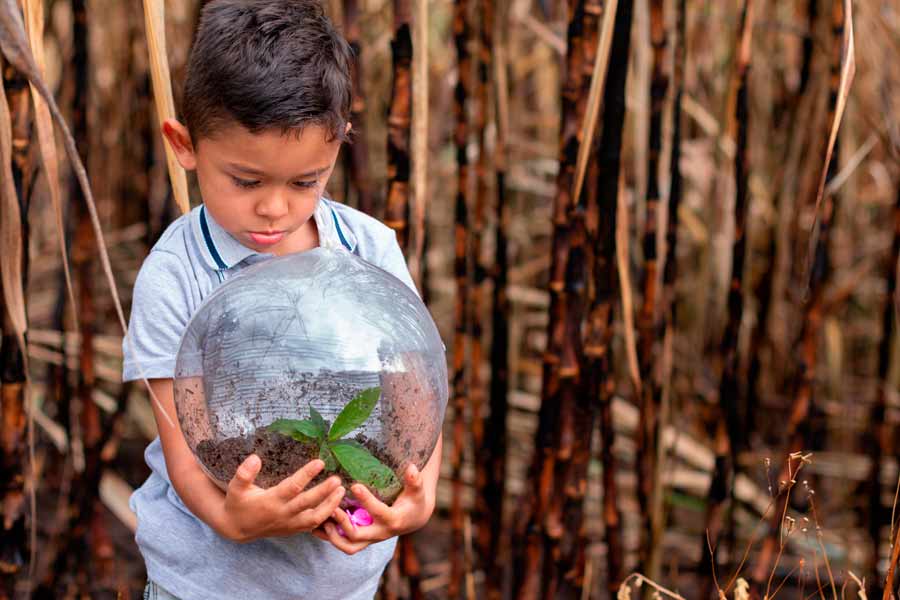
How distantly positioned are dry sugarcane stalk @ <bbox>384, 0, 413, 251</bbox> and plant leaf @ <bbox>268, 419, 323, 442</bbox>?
55 cm

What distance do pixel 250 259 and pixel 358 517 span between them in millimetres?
271

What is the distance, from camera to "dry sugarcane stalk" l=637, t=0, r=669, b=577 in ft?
5.37

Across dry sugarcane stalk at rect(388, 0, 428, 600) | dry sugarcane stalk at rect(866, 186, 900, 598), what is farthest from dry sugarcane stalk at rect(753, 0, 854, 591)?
dry sugarcane stalk at rect(388, 0, 428, 600)

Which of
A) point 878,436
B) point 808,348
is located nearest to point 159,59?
point 808,348

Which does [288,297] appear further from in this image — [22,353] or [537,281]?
[537,281]

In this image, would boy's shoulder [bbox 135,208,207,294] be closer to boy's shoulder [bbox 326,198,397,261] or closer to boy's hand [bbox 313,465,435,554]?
boy's shoulder [bbox 326,198,397,261]

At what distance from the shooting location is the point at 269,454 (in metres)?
0.94

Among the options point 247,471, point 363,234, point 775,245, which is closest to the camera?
point 247,471

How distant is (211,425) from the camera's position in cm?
97

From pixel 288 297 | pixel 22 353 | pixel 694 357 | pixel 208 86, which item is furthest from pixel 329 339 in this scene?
pixel 694 357

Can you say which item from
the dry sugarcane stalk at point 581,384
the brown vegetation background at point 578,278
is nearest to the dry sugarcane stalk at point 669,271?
the brown vegetation background at point 578,278

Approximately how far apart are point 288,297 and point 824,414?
1.98 metres

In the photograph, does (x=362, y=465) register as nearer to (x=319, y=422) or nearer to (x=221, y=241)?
(x=319, y=422)

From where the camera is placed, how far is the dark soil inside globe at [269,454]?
3.07 ft
